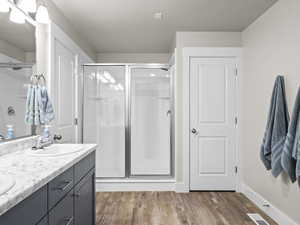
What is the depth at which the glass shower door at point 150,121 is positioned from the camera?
349 cm

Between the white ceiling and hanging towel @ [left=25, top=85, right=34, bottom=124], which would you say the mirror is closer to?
hanging towel @ [left=25, top=85, right=34, bottom=124]

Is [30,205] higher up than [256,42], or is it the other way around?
[256,42]

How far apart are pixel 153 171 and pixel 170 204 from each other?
0.75 metres

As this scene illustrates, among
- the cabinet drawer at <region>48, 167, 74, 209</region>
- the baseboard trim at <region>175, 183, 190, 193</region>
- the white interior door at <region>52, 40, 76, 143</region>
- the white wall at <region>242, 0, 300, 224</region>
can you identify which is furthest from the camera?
the baseboard trim at <region>175, 183, 190, 193</region>

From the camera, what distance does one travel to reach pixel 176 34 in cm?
330

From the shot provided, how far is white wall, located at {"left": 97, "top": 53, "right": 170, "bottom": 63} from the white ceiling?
879mm

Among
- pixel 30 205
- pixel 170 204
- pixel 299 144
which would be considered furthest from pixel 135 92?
pixel 30 205

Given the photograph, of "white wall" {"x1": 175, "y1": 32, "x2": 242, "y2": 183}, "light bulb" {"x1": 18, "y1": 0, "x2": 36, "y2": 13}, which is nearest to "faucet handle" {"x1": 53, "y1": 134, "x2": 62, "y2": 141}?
"light bulb" {"x1": 18, "y1": 0, "x2": 36, "y2": 13}

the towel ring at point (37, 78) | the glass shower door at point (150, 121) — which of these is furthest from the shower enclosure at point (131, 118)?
the towel ring at point (37, 78)

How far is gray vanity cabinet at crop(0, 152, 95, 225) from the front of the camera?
2.86 ft

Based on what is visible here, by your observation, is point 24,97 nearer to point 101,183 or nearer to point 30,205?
point 30,205

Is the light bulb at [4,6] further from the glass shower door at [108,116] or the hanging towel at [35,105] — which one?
the glass shower door at [108,116]

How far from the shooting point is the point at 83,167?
168 centimetres

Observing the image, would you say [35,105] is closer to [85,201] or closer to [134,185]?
[85,201]
